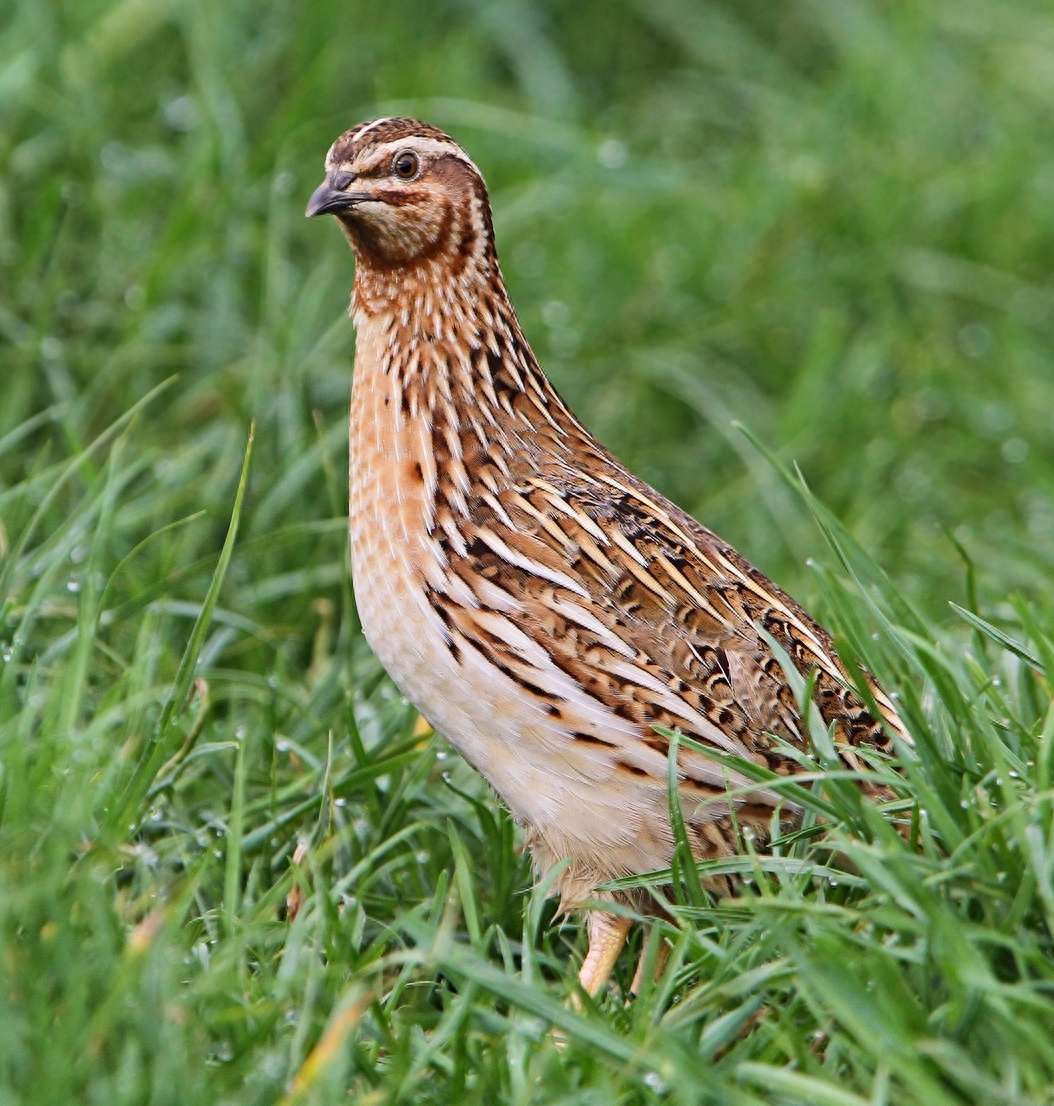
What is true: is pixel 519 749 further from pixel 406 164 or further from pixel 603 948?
pixel 406 164

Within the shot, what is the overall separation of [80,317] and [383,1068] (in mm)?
3923

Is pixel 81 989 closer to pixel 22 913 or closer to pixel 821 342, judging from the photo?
pixel 22 913

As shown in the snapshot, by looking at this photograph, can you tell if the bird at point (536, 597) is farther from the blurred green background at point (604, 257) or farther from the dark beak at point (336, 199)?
the blurred green background at point (604, 257)

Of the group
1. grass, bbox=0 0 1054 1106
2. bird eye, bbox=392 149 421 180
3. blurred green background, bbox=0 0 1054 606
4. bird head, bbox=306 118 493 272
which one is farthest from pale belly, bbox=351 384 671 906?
blurred green background, bbox=0 0 1054 606

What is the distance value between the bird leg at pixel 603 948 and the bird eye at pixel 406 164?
1935mm

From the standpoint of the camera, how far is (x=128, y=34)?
26.1ft

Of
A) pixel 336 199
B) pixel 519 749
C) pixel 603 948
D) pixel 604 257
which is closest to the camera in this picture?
pixel 519 749

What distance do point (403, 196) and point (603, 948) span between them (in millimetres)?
1952

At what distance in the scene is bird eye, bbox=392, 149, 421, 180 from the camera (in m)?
4.71

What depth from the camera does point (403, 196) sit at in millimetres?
4668

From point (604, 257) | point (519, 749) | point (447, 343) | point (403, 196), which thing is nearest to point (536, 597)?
point (519, 749)


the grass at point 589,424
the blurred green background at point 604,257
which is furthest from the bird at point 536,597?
the blurred green background at point 604,257

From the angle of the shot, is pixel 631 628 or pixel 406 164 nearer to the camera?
pixel 631 628

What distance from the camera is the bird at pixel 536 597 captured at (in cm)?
421
